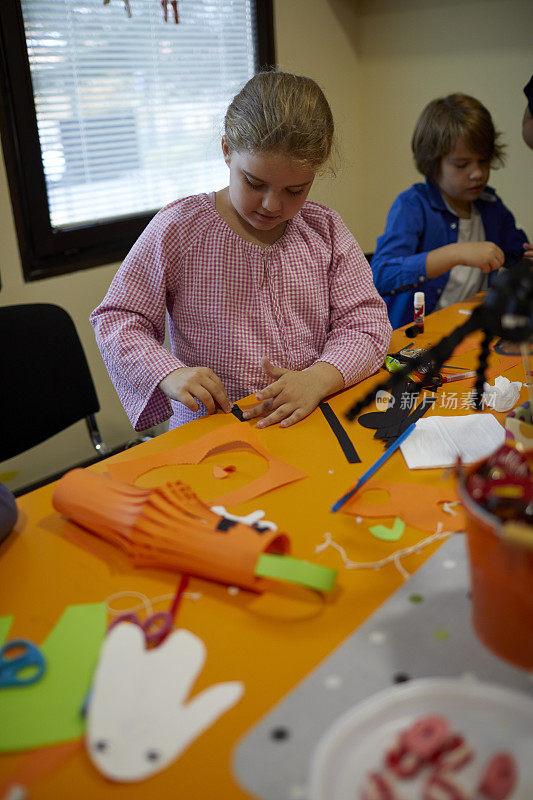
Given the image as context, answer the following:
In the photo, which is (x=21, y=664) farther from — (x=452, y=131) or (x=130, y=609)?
(x=452, y=131)

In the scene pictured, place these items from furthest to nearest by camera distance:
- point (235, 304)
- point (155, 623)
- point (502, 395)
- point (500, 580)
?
1. point (235, 304)
2. point (502, 395)
3. point (155, 623)
4. point (500, 580)

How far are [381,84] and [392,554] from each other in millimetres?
2885

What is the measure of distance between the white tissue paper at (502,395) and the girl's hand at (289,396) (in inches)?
10.2

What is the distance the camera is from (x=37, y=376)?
152 centimetres

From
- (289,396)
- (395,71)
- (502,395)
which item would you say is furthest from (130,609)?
(395,71)

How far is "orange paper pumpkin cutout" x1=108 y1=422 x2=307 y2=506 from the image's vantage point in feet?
2.90

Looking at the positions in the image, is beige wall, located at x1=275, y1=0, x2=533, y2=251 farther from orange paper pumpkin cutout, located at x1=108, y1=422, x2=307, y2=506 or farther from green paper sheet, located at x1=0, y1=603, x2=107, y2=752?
green paper sheet, located at x1=0, y1=603, x2=107, y2=752

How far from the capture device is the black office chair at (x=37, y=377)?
1471mm

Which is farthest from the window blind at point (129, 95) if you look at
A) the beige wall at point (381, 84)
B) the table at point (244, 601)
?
the table at point (244, 601)

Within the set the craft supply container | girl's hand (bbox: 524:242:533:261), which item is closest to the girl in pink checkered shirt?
the craft supply container

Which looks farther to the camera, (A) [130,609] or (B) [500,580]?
(A) [130,609]

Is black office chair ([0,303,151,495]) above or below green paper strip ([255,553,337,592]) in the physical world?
below

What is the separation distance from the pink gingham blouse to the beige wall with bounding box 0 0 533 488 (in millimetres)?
1071

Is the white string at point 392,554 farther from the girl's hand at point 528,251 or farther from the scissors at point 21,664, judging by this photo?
the girl's hand at point 528,251
